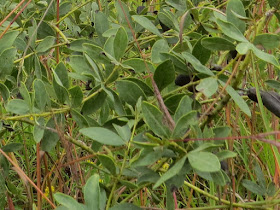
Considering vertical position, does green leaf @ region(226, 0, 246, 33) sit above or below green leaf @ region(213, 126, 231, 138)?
above

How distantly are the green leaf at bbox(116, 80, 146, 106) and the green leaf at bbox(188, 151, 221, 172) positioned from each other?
0.19m

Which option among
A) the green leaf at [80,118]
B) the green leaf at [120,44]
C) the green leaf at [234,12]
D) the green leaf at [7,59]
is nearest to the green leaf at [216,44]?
the green leaf at [234,12]

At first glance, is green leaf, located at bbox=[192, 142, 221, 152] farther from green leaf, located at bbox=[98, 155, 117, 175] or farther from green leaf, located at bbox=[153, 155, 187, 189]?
green leaf, located at bbox=[98, 155, 117, 175]

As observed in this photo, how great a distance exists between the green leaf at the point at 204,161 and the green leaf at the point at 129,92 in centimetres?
19

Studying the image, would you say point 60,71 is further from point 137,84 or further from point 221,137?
point 221,137

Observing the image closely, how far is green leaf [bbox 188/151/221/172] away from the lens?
0.54 meters

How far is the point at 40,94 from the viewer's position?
74 centimetres

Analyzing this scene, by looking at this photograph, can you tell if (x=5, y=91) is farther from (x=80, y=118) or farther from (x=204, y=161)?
(x=204, y=161)

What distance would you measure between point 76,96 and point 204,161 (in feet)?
1.02

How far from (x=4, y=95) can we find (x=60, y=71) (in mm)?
117

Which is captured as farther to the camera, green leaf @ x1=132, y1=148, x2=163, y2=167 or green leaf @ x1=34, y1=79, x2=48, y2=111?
green leaf @ x1=34, y1=79, x2=48, y2=111

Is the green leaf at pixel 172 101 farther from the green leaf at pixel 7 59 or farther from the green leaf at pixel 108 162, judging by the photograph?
the green leaf at pixel 7 59

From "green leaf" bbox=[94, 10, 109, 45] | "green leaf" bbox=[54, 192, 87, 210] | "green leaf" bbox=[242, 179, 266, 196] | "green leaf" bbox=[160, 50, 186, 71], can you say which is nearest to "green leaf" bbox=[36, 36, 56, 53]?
"green leaf" bbox=[94, 10, 109, 45]

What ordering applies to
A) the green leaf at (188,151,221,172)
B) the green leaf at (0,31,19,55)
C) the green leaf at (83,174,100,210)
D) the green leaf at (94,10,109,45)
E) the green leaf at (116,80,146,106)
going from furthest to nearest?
the green leaf at (94,10,109,45), the green leaf at (0,31,19,55), the green leaf at (116,80,146,106), the green leaf at (83,174,100,210), the green leaf at (188,151,221,172)
